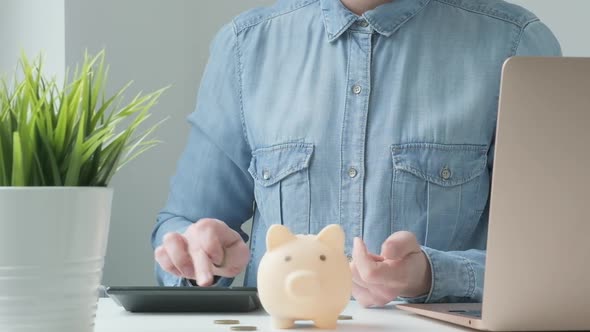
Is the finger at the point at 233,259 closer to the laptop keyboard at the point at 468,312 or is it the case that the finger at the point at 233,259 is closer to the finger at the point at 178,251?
Result: the finger at the point at 178,251

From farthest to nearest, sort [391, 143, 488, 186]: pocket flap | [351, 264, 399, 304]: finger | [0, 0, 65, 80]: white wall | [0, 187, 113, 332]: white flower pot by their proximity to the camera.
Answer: [0, 0, 65, 80]: white wall < [391, 143, 488, 186]: pocket flap < [351, 264, 399, 304]: finger < [0, 187, 113, 332]: white flower pot

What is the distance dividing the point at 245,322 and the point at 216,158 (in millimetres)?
704

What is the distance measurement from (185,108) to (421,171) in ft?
2.78

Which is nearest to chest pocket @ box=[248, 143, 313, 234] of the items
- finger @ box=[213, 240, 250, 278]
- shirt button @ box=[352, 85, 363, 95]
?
shirt button @ box=[352, 85, 363, 95]

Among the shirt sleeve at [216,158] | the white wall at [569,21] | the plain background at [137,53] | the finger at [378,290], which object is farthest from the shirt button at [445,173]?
the white wall at [569,21]

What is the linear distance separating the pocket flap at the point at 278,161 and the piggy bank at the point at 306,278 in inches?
25.8

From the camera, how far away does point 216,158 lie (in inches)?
65.6

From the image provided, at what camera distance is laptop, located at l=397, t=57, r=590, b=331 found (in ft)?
2.49

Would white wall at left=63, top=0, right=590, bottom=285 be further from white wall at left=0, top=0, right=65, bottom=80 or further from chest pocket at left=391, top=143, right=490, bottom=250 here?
chest pocket at left=391, top=143, right=490, bottom=250

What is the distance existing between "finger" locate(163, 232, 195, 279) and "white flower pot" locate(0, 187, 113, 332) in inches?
18.4

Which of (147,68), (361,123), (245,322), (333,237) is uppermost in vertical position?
(147,68)

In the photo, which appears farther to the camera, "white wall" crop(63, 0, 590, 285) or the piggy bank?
"white wall" crop(63, 0, 590, 285)

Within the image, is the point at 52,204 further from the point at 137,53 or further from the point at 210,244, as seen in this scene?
the point at 137,53

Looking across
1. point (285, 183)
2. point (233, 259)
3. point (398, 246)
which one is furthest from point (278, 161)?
point (398, 246)
